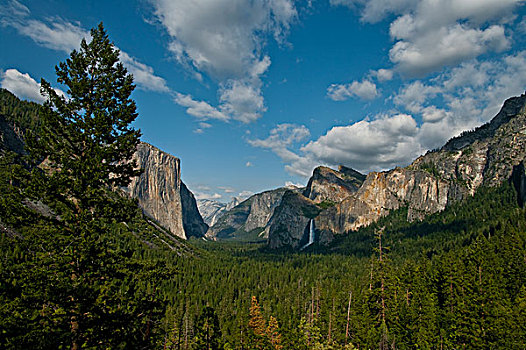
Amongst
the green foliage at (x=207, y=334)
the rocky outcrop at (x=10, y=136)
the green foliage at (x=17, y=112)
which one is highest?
the green foliage at (x=17, y=112)

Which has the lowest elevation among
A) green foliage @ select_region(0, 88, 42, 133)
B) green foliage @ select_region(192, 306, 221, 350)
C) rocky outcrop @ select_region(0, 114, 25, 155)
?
green foliage @ select_region(192, 306, 221, 350)

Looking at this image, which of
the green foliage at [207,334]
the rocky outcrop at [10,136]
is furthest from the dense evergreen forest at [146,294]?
the rocky outcrop at [10,136]

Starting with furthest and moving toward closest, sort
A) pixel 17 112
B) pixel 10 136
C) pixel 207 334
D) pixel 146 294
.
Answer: pixel 17 112
pixel 10 136
pixel 207 334
pixel 146 294

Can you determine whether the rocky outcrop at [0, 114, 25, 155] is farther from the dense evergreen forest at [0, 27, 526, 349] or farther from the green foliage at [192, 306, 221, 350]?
the green foliage at [192, 306, 221, 350]

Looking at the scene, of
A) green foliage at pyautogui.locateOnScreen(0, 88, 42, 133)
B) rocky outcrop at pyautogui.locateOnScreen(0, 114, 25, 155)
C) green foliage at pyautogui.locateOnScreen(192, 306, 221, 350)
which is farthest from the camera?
green foliage at pyautogui.locateOnScreen(0, 88, 42, 133)

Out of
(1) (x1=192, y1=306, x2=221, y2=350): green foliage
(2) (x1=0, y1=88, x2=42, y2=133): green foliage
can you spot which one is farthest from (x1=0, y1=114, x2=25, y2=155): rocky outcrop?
(1) (x1=192, y1=306, x2=221, y2=350): green foliage

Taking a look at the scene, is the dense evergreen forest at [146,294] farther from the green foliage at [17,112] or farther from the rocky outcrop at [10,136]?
the green foliage at [17,112]

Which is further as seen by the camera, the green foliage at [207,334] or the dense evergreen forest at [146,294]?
the green foliage at [207,334]

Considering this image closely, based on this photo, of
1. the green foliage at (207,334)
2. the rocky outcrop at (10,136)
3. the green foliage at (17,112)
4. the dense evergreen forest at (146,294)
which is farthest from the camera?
the green foliage at (17,112)

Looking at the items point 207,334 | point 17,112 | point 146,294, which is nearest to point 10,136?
point 17,112

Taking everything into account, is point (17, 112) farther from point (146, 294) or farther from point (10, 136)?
point (146, 294)

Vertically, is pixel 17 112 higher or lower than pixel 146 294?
higher

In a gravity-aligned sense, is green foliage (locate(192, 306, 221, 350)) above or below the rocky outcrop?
below

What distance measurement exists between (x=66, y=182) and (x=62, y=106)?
10.3 ft
